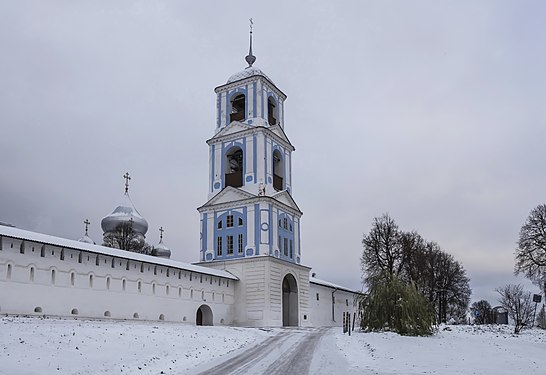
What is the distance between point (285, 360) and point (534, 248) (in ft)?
99.0

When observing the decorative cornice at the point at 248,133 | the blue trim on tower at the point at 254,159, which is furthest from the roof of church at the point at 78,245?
the decorative cornice at the point at 248,133

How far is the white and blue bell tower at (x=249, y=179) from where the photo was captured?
4194 centimetres

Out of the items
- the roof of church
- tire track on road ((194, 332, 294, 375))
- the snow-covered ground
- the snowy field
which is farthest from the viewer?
the roof of church

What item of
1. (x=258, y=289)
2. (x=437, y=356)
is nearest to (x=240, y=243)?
(x=258, y=289)

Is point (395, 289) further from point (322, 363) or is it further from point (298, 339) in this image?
point (322, 363)

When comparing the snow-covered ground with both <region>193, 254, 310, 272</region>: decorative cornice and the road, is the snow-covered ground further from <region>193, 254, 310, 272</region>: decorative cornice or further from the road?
<region>193, 254, 310, 272</region>: decorative cornice

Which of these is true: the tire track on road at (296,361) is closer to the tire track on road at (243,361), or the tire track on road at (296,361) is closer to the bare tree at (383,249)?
the tire track on road at (243,361)

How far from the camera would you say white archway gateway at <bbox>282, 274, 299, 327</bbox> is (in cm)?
4356

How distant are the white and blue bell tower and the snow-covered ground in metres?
16.4

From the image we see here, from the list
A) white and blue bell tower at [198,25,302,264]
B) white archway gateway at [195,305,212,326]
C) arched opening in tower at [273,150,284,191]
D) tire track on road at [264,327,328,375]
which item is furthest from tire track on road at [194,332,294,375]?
arched opening in tower at [273,150,284,191]

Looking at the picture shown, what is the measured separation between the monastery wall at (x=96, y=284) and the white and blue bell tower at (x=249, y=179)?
5.03 m

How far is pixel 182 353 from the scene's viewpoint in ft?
61.6

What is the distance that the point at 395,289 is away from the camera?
2900 cm

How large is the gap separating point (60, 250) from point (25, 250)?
1982 millimetres
